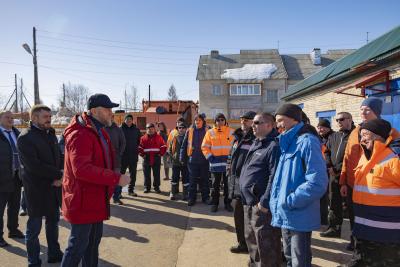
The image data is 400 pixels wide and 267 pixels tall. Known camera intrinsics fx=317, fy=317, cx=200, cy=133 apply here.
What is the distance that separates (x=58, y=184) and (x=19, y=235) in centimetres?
186

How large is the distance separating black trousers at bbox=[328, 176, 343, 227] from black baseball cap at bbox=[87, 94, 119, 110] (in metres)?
3.61

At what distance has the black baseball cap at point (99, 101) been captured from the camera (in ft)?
9.95

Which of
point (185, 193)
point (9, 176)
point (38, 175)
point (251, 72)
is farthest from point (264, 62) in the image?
point (38, 175)

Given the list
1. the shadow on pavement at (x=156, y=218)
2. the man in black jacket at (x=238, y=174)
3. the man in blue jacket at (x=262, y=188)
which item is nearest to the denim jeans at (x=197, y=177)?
the shadow on pavement at (x=156, y=218)

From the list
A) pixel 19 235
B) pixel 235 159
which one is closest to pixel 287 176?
pixel 235 159

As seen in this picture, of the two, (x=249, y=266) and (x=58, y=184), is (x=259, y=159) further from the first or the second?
(x=58, y=184)

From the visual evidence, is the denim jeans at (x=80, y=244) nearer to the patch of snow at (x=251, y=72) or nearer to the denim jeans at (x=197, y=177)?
the denim jeans at (x=197, y=177)

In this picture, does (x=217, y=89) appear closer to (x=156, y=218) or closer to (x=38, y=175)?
(x=156, y=218)

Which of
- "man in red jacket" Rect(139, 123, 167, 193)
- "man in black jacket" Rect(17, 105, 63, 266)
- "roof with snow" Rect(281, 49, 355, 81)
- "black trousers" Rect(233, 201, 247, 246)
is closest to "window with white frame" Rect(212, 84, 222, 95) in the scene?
"roof with snow" Rect(281, 49, 355, 81)

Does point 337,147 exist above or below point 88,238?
above

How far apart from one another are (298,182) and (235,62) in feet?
122

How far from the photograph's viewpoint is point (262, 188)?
3.23 m

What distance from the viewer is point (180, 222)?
18.9ft

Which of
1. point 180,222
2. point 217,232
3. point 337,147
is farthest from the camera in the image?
point 180,222
